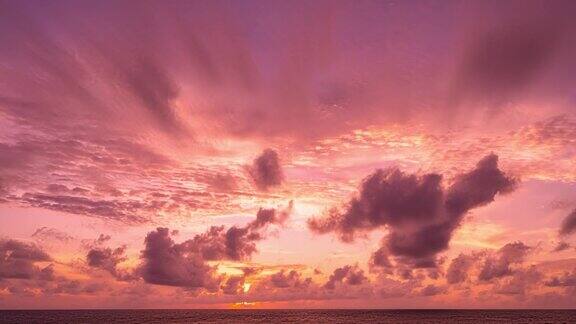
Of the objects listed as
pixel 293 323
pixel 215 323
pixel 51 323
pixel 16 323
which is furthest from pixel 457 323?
pixel 16 323

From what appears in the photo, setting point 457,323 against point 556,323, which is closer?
point 556,323

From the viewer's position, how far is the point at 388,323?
523 ft

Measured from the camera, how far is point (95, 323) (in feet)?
506

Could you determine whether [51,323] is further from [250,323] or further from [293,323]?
[293,323]

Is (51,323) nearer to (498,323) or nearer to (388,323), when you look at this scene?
(388,323)

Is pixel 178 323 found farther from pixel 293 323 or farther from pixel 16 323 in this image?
pixel 16 323

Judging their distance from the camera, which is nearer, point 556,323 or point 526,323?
point 556,323

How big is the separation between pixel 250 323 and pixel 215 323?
45.8 ft

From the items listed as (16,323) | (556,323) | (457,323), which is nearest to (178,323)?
(16,323)

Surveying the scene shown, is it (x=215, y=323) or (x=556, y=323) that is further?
(x=215, y=323)

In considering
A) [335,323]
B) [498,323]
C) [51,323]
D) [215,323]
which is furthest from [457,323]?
[51,323]

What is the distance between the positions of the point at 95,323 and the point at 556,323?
150370mm

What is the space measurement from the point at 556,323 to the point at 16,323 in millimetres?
176759

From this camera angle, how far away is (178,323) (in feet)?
546
